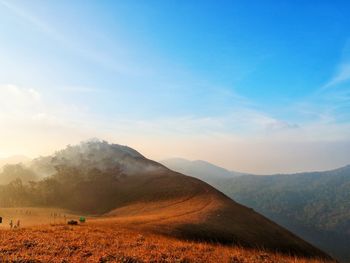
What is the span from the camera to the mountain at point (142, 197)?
47125 millimetres

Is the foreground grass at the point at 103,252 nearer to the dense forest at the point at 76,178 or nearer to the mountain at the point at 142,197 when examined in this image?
the mountain at the point at 142,197

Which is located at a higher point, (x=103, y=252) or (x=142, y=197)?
(x=142, y=197)

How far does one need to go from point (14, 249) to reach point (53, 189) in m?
84.5

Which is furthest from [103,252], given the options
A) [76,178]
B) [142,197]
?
[76,178]

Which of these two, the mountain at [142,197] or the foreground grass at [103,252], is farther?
the mountain at [142,197]

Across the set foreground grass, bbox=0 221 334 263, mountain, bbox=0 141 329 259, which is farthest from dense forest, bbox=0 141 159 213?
foreground grass, bbox=0 221 334 263

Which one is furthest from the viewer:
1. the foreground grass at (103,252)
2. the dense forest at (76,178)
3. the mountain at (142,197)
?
the dense forest at (76,178)

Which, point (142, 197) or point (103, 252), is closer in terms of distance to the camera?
point (103, 252)

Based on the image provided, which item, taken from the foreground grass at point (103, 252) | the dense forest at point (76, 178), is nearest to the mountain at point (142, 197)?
the dense forest at point (76, 178)

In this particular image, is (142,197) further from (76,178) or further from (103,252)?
(103,252)

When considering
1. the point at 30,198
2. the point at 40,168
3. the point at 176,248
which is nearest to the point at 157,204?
the point at 30,198

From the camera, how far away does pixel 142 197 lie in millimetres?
86438

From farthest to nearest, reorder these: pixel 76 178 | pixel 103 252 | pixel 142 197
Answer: pixel 76 178 → pixel 142 197 → pixel 103 252

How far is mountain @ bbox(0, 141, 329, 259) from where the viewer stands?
47.1 m
